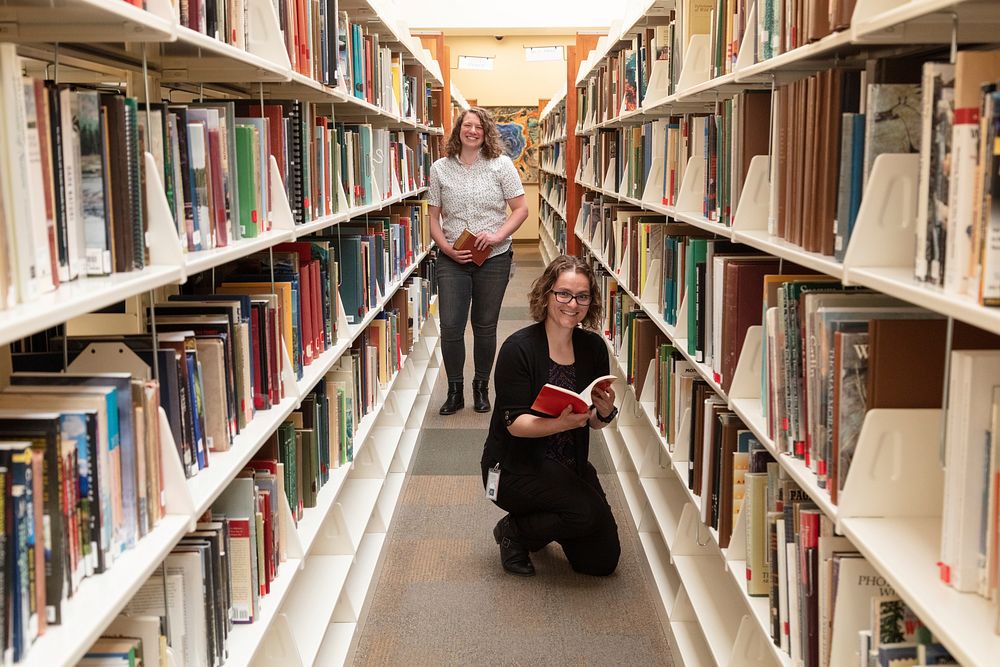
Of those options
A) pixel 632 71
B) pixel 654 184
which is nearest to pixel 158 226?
pixel 654 184

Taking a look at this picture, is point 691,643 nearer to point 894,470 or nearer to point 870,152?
point 894,470

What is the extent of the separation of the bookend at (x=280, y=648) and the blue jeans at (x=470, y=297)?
295 cm

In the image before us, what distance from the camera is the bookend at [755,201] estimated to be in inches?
91.0

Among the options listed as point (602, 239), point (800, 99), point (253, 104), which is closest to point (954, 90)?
point (800, 99)

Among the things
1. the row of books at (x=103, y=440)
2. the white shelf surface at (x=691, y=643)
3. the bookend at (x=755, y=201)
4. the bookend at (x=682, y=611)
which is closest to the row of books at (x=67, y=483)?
the row of books at (x=103, y=440)

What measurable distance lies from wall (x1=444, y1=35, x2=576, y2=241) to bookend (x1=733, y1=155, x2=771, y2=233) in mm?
12411

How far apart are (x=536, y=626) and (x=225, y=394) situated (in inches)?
59.6

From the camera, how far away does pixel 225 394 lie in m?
1.98

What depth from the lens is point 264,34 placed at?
235 cm

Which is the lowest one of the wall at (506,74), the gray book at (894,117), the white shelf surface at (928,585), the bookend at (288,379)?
the white shelf surface at (928,585)

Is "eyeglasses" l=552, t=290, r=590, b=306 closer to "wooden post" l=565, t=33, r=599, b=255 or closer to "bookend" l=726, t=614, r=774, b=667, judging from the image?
"bookend" l=726, t=614, r=774, b=667

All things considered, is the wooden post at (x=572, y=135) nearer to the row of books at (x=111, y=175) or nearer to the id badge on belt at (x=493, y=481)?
the id badge on belt at (x=493, y=481)

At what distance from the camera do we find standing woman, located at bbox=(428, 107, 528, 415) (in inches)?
196

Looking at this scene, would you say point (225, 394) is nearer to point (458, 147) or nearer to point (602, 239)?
point (458, 147)
